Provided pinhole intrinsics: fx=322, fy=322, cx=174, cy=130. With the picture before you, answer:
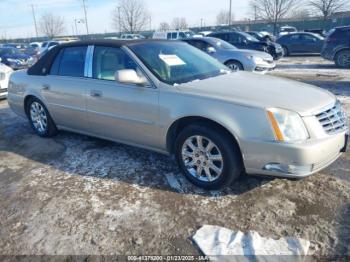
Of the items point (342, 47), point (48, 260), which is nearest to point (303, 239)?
point (48, 260)

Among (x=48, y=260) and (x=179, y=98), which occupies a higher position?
(x=179, y=98)

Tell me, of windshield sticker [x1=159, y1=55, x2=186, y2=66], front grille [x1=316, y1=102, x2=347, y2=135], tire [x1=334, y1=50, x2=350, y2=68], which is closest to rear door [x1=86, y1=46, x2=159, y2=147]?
windshield sticker [x1=159, y1=55, x2=186, y2=66]

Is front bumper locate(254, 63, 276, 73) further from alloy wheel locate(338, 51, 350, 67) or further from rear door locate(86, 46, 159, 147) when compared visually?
rear door locate(86, 46, 159, 147)

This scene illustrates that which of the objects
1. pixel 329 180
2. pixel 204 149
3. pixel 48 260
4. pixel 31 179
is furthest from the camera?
pixel 31 179

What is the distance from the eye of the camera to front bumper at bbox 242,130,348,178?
2846 millimetres

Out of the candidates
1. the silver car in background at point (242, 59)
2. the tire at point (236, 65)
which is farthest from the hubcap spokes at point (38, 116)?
the tire at point (236, 65)

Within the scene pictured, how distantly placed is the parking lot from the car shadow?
1 centimetres

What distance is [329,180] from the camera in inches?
141

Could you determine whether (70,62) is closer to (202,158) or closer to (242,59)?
(202,158)

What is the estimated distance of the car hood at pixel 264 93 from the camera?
3.02 m

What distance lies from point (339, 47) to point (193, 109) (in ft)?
37.6

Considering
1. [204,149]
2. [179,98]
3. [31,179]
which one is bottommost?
[31,179]

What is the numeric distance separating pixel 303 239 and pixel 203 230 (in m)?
0.82

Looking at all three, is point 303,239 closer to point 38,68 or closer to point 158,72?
point 158,72
